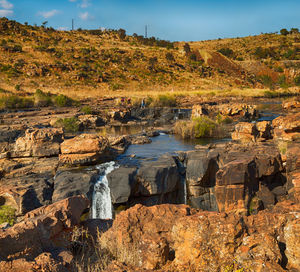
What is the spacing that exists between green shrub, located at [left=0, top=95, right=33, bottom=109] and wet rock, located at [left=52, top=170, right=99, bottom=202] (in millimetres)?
20293

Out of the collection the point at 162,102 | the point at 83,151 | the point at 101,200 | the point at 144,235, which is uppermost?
the point at 162,102

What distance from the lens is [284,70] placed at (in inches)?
2606

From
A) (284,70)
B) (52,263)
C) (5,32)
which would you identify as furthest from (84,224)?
(284,70)

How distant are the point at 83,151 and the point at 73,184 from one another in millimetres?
2022

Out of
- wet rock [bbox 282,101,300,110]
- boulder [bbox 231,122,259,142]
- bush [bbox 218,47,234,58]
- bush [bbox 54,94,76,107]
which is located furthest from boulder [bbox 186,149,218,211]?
bush [bbox 218,47,234,58]

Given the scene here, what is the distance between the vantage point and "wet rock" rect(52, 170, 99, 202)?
30.9 feet

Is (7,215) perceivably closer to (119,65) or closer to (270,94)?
(270,94)

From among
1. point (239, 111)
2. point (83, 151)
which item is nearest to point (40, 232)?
point (83, 151)

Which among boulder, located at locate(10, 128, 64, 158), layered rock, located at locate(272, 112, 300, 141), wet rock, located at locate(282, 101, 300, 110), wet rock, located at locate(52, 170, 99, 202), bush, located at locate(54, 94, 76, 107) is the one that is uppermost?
bush, located at locate(54, 94, 76, 107)

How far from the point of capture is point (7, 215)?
800cm

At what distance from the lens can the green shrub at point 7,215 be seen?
7853 millimetres

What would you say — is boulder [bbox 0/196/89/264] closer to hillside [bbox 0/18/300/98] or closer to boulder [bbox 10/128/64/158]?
boulder [bbox 10/128/64/158]

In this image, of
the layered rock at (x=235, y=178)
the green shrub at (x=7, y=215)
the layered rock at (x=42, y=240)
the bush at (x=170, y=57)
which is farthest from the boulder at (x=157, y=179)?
the bush at (x=170, y=57)

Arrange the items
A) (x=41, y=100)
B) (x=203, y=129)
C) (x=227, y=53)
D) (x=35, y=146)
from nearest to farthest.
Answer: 1. (x=35, y=146)
2. (x=203, y=129)
3. (x=41, y=100)
4. (x=227, y=53)
